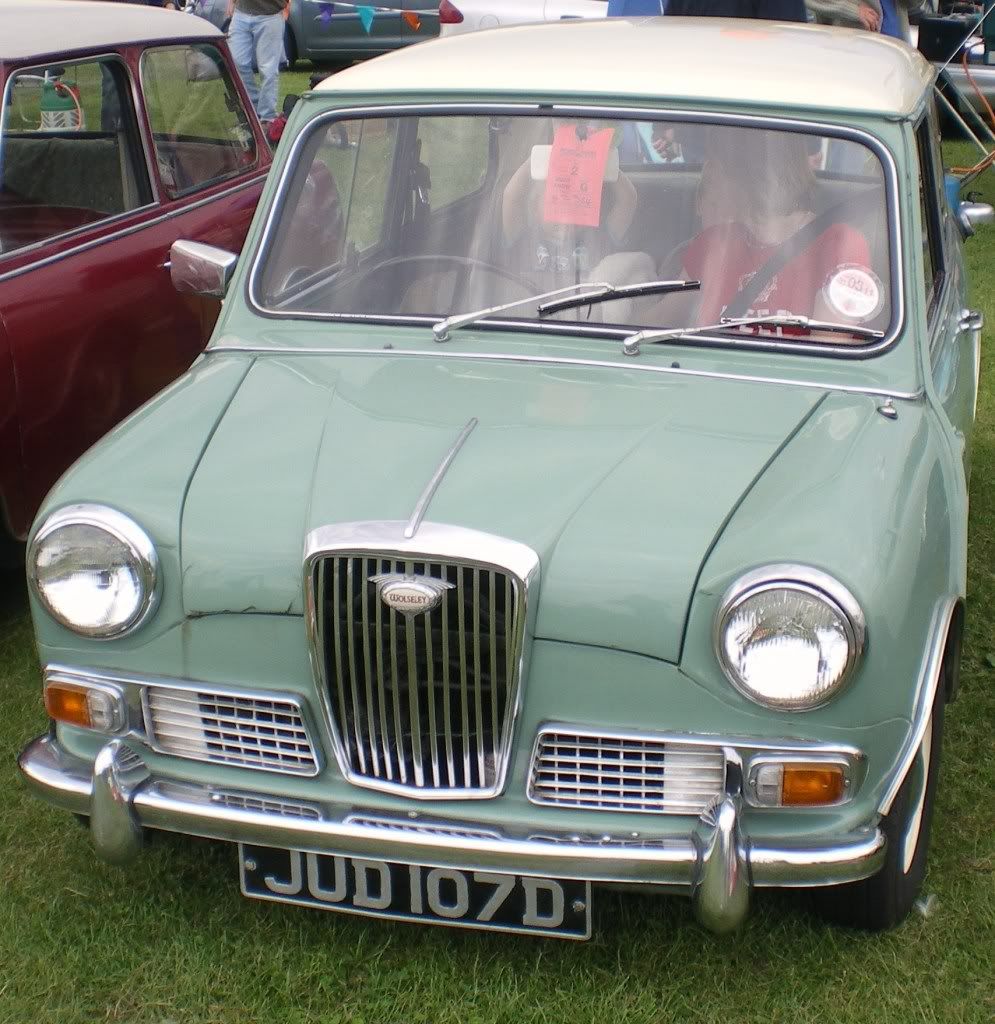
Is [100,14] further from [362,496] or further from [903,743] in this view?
[903,743]

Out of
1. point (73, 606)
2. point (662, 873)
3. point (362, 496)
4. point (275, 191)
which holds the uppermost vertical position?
point (275, 191)

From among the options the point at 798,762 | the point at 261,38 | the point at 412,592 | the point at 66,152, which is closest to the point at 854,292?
the point at 798,762

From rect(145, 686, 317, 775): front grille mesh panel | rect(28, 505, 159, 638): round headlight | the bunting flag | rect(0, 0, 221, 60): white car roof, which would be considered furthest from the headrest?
the bunting flag

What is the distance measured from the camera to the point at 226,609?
2.64 m

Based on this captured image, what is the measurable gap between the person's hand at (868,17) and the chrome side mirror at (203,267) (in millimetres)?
4595

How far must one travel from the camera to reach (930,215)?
380 centimetres

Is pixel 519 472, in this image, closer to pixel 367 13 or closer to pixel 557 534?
pixel 557 534

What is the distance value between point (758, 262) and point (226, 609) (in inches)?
56.6

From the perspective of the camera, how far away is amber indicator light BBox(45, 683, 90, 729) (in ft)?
9.14

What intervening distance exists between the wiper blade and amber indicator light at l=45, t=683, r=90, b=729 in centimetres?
131

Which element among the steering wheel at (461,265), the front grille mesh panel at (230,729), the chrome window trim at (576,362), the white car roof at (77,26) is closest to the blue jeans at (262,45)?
the white car roof at (77,26)

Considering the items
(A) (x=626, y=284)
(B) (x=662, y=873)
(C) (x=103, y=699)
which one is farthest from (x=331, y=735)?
(A) (x=626, y=284)

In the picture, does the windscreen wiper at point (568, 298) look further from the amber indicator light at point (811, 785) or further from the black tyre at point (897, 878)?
the amber indicator light at point (811, 785)

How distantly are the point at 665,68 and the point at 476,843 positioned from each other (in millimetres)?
1890
